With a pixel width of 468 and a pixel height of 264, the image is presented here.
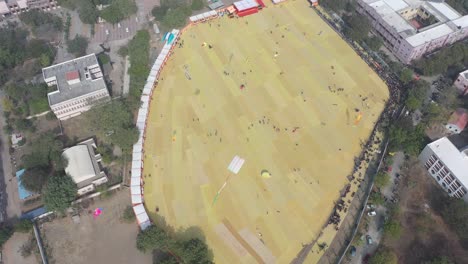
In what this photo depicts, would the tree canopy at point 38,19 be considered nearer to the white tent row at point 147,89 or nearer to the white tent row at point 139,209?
the white tent row at point 147,89

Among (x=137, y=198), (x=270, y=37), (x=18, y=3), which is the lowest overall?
(x=137, y=198)

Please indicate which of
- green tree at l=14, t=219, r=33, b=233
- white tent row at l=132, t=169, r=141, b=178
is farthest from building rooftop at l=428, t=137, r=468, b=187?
green tree at l=14, t=219, r=33, b=233

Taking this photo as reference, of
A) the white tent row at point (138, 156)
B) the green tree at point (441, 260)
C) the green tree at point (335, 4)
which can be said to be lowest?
the green tree at point (441, 260)

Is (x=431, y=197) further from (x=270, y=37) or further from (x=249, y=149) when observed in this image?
(x=270, y=37)

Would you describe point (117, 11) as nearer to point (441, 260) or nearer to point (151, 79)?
point (151, 79)

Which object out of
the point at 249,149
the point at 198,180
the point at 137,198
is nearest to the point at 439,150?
the point at 249,149

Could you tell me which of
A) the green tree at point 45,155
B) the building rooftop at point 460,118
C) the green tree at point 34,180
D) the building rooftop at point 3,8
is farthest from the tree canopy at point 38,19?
the building rooftop at point 460,118
